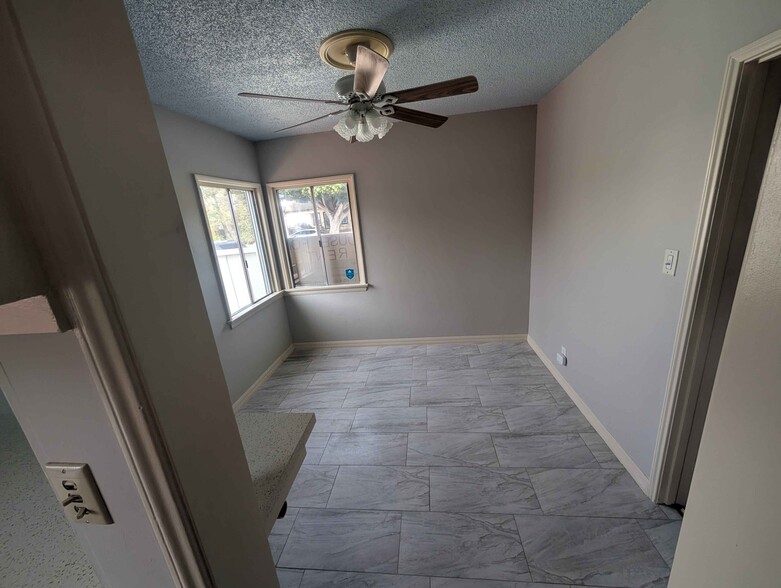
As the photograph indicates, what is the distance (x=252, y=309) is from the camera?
3.04 m

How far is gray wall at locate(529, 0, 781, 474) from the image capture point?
4.11 ft

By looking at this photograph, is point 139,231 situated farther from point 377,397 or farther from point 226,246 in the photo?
point 226,246

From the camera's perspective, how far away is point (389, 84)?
2.25 metres

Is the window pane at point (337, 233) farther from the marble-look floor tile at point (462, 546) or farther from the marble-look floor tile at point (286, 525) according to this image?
the marble-look floor tile at point (462, 546)

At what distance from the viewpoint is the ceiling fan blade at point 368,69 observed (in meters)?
1.32

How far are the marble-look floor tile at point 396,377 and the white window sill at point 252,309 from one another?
132cm

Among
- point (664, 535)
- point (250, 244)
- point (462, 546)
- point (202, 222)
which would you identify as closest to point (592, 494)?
point (664, 535)

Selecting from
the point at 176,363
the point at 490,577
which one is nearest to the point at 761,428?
the point at 176,363

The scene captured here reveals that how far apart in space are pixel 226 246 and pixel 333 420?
187 cm

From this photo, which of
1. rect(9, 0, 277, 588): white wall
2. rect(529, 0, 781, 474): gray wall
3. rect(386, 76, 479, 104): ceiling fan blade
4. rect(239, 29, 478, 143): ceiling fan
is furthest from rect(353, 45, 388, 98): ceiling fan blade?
rect(529, 0, 781, 474): gray wall

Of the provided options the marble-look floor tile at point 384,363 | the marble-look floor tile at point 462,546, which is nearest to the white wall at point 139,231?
the marble-look floor tile at point 462,546

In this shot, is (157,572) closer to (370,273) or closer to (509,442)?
(509,442)

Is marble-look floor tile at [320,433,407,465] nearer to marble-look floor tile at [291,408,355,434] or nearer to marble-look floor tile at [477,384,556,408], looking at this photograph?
marble-look floor tile at [291,408,355,434]

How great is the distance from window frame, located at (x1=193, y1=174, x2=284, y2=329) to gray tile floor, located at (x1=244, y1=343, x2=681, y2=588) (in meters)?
0.90
